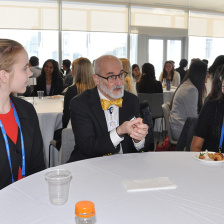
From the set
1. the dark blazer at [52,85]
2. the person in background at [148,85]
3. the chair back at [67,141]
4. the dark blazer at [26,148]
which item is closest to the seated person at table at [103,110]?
the chair back at [67,141]

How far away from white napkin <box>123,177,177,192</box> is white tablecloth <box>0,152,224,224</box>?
0.08 feet

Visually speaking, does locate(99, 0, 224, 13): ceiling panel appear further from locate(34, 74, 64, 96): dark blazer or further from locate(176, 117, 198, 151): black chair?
locate(176, 117, 198, 151): black chair

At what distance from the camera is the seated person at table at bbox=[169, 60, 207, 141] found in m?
3.95

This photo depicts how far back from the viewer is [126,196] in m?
1.37

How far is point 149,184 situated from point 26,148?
86cm

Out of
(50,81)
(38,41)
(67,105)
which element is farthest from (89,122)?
(38,41)

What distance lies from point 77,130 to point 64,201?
112 cm

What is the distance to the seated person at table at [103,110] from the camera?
2.36 metres

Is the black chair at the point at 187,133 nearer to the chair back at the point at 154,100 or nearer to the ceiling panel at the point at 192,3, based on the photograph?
the chair back at the point at 154,100

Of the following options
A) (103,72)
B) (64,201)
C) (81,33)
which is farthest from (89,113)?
(81,33)

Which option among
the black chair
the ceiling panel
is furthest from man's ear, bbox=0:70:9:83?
the ceiling panel

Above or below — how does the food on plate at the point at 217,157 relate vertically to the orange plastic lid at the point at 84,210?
below

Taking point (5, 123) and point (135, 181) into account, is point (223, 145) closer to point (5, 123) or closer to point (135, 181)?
point (135, 181)

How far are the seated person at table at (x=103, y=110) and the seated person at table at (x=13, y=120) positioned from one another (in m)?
0.42
